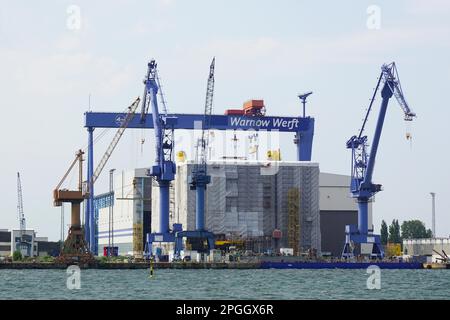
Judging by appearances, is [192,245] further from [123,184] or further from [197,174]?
[123,184]

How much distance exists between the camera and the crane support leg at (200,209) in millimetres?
141250

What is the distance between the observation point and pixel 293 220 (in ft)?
503

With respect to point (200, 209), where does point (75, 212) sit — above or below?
below

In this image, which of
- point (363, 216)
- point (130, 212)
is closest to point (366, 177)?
point (363, 216)

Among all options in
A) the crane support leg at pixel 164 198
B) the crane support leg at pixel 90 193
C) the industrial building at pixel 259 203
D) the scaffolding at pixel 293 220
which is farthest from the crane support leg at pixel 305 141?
the crane support leg at pixel 90 193

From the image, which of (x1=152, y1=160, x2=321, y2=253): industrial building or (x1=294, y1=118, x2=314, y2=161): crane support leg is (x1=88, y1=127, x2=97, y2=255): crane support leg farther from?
(x1=294, y1=118, x2=314, y2=161): crane support leg

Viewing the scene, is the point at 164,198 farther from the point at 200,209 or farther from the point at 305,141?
the point at 305,141

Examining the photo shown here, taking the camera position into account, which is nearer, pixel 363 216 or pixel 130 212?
pixel 363 216

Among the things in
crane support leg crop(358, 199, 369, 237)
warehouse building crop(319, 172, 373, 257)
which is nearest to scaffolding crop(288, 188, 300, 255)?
crane support leg crop(358, 199, 369, 237)

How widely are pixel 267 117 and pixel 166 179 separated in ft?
75.5

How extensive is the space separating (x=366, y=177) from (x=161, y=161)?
97.8 feet

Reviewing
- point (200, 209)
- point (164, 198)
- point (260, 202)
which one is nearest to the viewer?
point (164, 198)

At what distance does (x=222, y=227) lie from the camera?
152 metres
